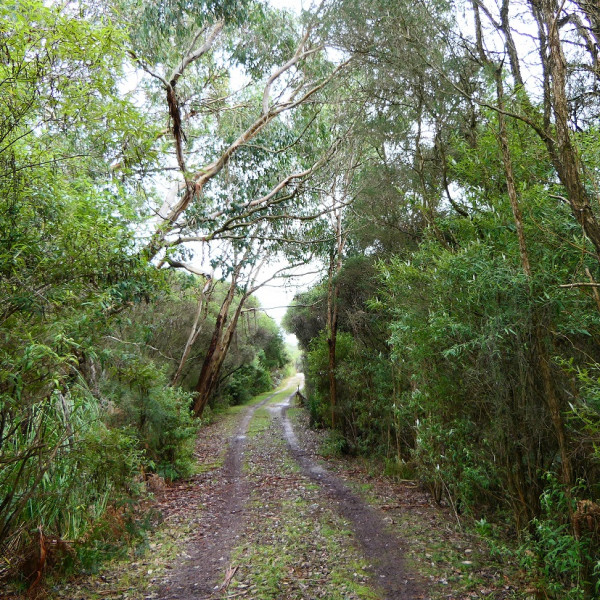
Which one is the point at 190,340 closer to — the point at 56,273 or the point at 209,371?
the point at 209,371

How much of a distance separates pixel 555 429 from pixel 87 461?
4.41 m

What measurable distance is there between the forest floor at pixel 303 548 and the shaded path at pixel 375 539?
2cm

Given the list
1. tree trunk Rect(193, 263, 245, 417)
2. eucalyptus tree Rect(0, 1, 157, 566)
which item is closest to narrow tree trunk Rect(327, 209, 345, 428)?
tree trunk Rect(193, 263, 245, 417)

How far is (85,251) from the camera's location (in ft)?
12.2

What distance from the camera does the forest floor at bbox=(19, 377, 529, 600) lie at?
16.9 ft

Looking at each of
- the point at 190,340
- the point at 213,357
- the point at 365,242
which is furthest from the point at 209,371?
the point at 365,242

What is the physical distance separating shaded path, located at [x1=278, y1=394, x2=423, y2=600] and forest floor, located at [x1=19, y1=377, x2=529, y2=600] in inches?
0.6

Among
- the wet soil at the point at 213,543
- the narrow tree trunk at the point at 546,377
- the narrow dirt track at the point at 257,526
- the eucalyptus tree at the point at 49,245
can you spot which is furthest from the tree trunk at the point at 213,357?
the narrow tree trunk at the point at 546,377

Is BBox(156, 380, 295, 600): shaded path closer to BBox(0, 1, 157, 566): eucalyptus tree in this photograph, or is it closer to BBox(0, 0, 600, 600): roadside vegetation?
BBox(0, 0, 600, 600): roadside vegetation

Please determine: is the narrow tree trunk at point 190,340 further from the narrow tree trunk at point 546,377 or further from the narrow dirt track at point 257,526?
the narrow tree trunk at point 546,377

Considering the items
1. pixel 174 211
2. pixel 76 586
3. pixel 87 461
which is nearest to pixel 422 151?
pixel 174 211

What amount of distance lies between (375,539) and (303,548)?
1.09 meters

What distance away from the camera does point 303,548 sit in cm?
645

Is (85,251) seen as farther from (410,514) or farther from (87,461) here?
(410,514)
